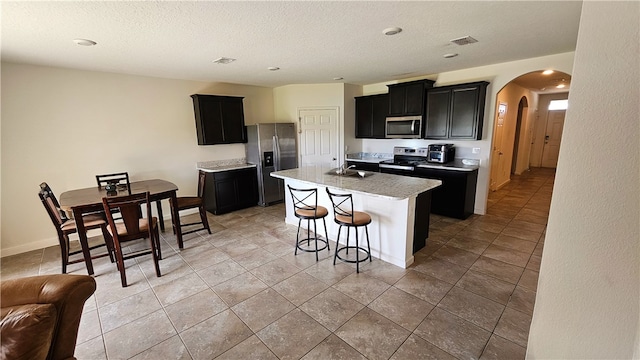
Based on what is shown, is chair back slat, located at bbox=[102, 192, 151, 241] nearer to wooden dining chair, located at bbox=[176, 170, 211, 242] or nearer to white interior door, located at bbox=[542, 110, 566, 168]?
wooden dining chair, located at bbox=[176, 170, 211, 242]

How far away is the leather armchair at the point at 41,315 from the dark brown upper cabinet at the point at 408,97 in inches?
196

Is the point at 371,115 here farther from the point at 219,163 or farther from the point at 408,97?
the point at 219,163

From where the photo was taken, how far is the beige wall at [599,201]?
0.83m

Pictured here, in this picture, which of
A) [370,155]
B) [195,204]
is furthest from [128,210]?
[370,155]

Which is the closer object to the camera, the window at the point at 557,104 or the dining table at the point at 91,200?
the dining table at the point at 91,200

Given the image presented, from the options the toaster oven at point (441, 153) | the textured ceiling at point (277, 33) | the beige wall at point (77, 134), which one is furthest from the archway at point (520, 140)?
the beige wall at point (77, 134)

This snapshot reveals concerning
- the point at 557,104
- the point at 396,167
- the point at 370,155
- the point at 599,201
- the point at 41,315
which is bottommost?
the point at 41,315

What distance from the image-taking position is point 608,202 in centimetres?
89

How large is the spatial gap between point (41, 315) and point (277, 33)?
2.57 metres

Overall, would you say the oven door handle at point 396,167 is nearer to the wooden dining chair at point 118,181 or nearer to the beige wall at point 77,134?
the beige wall at point 77,134

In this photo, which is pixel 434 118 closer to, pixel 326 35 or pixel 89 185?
pixel 326 35

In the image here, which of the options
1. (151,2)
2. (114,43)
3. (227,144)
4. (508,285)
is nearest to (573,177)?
(508,285)

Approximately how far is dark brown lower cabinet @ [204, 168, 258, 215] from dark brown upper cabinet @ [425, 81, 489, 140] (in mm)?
3499

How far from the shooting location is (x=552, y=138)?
8.91 metres
